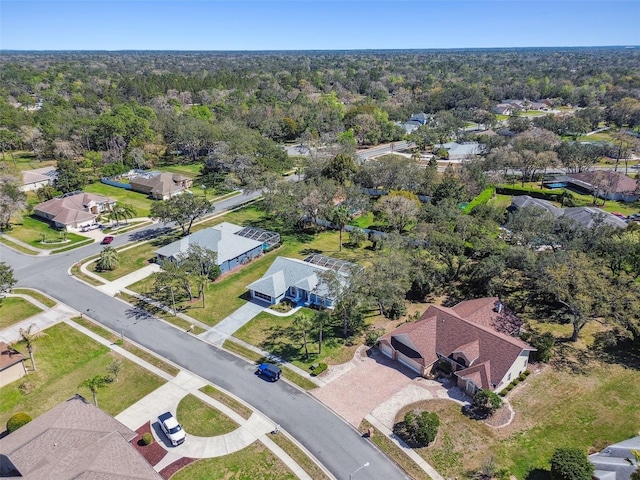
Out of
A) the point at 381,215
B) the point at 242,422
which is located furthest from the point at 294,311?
the point at 381,215

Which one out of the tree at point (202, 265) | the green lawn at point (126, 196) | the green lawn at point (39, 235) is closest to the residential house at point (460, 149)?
the green lawn at point (126, 196)

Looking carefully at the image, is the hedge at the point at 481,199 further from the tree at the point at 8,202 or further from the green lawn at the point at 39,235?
the tree at the point at 8,202

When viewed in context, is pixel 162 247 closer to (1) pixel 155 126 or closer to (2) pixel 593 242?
(2) pixel 593 242

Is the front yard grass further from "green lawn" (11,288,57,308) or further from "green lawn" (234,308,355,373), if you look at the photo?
"green lawn" (11,288,57,308)

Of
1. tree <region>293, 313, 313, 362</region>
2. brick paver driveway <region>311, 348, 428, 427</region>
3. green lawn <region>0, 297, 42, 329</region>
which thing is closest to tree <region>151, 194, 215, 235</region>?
green lawn <region>0, 297, 42, 329</region>

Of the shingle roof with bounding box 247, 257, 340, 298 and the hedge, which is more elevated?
the hedge

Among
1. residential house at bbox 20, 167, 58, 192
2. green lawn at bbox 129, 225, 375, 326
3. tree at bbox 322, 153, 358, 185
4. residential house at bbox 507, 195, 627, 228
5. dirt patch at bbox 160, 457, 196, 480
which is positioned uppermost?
tree at bbox 322, 153, 358, 185
